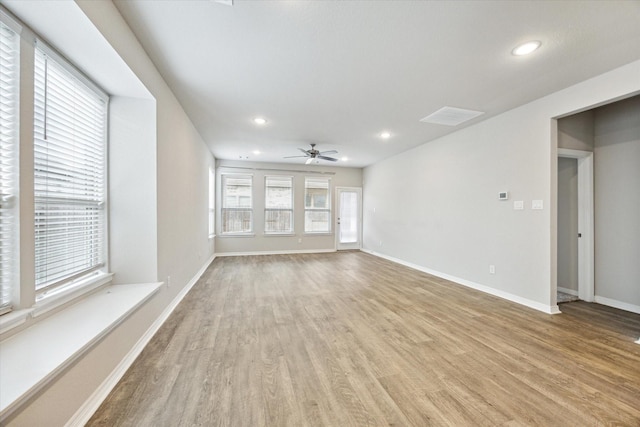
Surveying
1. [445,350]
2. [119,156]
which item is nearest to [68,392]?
[119,156]

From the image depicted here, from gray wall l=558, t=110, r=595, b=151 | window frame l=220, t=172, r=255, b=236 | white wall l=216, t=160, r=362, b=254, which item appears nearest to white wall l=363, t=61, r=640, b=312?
gray wall l=558, t=110, r=595, b=151

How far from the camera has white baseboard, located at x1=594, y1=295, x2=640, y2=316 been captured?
10.1 feet

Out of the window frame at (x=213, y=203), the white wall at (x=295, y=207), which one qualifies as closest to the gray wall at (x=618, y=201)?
the white wall at (x=295, y=207)

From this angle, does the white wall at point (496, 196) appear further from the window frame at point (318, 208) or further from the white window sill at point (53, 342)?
the white window sill at point (53, 342)

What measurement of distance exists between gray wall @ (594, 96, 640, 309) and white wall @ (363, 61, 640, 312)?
1053 millimetres

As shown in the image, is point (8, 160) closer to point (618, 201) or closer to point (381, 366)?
point (381, 366)

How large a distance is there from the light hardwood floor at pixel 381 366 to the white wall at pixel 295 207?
3.56m

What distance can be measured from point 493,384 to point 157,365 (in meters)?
2.53

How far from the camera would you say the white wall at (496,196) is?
9.94 ft

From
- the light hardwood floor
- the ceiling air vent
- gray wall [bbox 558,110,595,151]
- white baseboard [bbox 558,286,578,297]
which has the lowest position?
the light hardwood floor

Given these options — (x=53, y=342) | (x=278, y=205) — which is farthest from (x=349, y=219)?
(x=53, y=342)

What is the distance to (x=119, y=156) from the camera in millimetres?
2332

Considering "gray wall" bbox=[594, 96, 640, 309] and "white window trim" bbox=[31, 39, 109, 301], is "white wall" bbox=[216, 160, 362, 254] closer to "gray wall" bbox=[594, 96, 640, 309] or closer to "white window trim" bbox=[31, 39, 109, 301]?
"white window trim" bbox=[31, 39, 109, 301]

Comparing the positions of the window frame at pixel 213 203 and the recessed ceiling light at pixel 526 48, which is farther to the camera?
the window frame at pixel 213 203
